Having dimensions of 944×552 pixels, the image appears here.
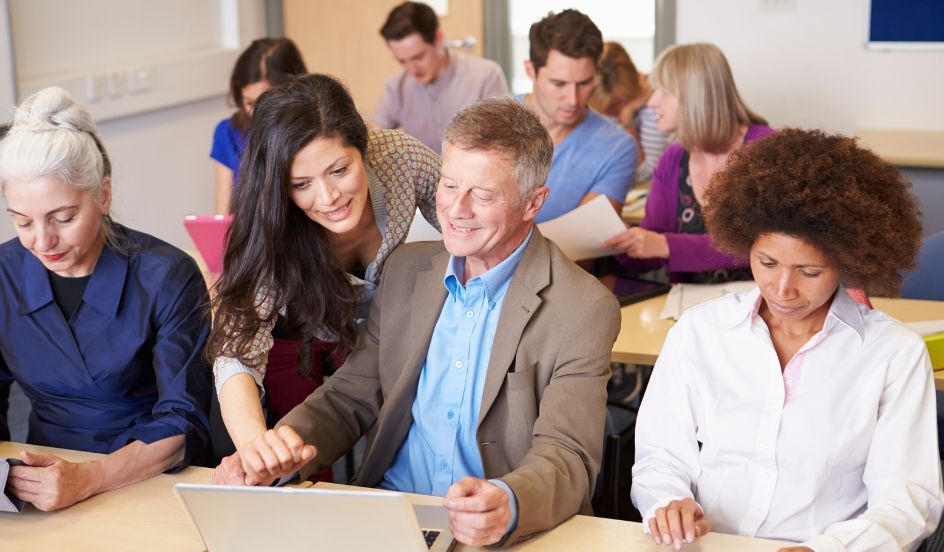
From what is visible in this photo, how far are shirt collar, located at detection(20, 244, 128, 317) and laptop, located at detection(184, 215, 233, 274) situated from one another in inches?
29.4

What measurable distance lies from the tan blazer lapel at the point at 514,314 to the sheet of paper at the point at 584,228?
2.95 ft

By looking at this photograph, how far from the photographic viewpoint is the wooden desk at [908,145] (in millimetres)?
4294

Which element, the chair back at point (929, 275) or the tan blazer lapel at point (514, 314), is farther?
the chair back at point (929, 275)

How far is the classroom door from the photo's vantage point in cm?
591

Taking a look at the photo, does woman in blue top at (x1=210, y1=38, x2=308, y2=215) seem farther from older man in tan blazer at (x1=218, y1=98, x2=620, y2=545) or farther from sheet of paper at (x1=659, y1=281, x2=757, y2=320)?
older man in tan blazer at (x1=218, y1=98, x2=620, y2=545)

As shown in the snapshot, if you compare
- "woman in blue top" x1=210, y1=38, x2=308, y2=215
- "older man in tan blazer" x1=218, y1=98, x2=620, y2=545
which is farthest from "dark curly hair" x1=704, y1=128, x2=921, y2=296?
"woman in blue top" x1=210, y1=38, x2=308, y2=215

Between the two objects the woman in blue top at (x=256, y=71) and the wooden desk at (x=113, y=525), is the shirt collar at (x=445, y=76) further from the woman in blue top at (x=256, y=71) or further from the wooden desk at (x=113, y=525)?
the wooden desk at (x=113, y=525)

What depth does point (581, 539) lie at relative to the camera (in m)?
1.60

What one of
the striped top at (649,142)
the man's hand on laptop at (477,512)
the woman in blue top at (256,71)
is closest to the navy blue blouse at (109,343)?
the man's hand on laptop at (477,512)

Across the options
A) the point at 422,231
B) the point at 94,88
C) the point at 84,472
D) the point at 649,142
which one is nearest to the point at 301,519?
the point at 84,472

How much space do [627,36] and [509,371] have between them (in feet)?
13.2

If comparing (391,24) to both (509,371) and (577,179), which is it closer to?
(577,179)

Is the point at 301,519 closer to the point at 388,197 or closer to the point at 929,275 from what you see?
the point at 388,197

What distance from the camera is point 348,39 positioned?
597 centimetres
